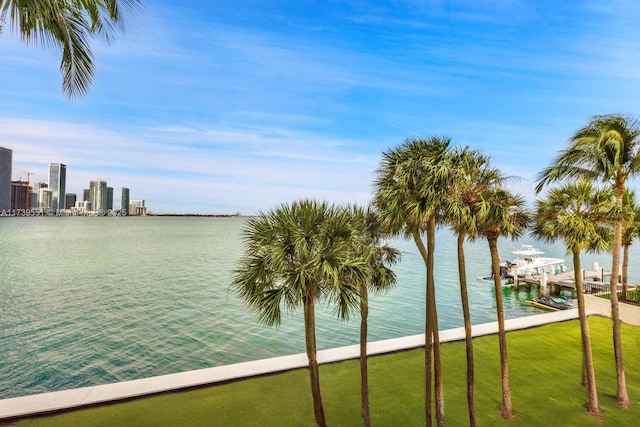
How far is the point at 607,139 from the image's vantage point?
386 inches

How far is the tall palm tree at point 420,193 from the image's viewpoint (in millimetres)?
8008

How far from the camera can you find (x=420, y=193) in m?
8.02

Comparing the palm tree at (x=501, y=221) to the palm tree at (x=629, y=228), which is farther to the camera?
the palm tree at (x=629, y=228)

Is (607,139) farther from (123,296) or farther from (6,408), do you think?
(123,296)

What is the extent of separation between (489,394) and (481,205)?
6482mm

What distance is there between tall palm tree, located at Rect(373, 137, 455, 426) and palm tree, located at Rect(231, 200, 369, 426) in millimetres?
1313

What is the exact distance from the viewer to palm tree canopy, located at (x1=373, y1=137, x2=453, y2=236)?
26.2 feet

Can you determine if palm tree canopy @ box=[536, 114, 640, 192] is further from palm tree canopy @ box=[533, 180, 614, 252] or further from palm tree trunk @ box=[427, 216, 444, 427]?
palm tree trunk @ box=[427, 216, 444, 427]

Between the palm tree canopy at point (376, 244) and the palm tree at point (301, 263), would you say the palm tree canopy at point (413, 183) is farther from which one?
the palm tree at point (301, 263)

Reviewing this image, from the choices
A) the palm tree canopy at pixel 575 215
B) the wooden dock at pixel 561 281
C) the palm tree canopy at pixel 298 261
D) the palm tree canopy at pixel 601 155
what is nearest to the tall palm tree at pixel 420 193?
the palm tree canopy at pixel 298 261

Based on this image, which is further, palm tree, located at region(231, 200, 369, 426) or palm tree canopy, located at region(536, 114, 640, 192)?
palm tree canopy, located at region(536, 114, 640, 192)

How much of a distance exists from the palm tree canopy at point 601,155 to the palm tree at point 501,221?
228cm

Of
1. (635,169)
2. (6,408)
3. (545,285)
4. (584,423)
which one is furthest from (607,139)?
(545,285)

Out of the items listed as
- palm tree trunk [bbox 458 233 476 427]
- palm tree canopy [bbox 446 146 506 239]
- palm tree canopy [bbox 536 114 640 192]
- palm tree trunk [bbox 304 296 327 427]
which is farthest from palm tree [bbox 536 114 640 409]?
palm tree trunk [bbox 304 296 327 427]
